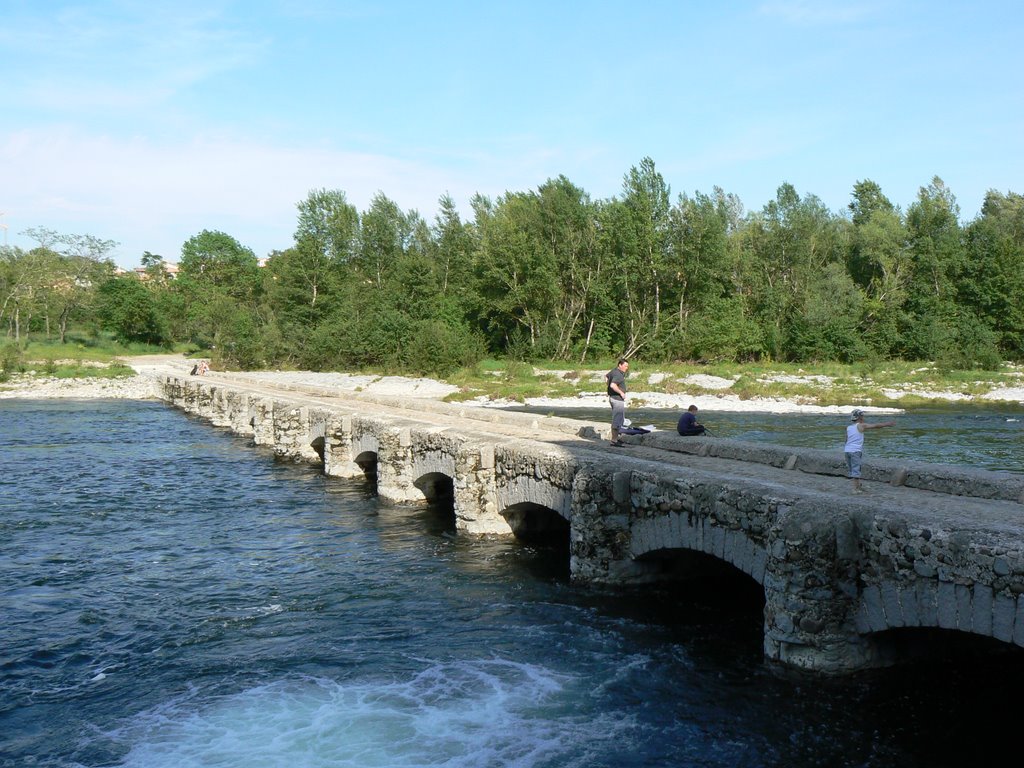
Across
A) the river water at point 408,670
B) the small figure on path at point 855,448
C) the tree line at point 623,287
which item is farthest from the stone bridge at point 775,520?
the tree line at point 623,287

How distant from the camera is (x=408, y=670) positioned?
10.9 meters

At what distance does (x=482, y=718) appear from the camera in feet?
31.2

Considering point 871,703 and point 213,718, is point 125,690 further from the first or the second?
point 871,703

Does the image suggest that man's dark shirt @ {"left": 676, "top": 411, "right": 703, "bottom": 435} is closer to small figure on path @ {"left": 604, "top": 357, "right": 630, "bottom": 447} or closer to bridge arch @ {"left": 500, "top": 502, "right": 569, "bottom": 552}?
small figure on path @ {"left": 604, "top": 357, "right": 630, "bottom": 447}

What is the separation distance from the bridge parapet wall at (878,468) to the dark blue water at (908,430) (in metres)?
10.5

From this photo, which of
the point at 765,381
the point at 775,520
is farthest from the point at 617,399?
the point at 765,381

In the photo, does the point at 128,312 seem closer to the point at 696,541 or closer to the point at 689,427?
the point at 689,427

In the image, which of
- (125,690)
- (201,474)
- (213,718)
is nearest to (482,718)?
(213,718)

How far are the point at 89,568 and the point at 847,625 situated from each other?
13.7m

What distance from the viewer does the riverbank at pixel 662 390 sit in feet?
164

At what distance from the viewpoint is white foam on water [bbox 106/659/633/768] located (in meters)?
8.77

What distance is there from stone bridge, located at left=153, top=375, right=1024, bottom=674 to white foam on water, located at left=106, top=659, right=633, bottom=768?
2722 millimetres

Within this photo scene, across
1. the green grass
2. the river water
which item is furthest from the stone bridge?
the green grass

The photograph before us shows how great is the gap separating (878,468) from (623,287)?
195ft
